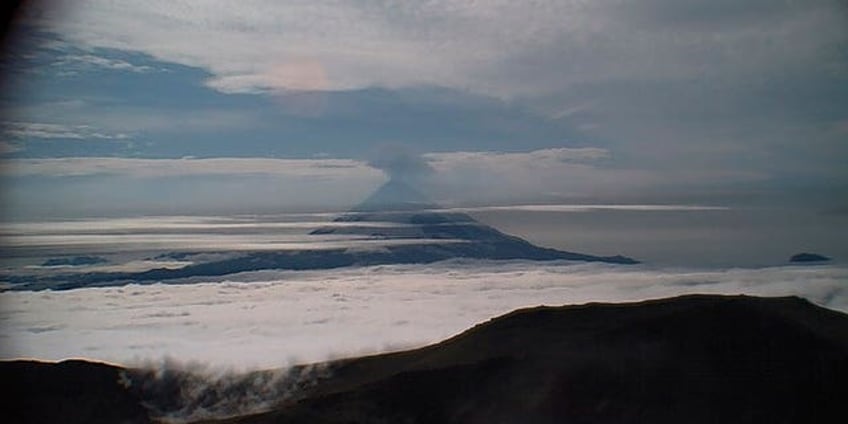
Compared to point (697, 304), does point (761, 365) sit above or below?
below

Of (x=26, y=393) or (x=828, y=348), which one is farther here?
(x=26, y=393)

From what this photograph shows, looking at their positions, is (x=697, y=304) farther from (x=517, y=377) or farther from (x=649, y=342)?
(x=517, y=377)

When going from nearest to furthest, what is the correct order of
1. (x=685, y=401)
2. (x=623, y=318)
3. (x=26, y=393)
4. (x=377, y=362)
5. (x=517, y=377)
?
(x=685, y=401) → (x=517, y=377) → (x=623, y=318) → (x=377, y=362) → (x=26, y=393)

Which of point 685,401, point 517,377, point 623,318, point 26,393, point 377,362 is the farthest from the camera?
point 26,393

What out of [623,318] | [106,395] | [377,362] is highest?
[623,318]

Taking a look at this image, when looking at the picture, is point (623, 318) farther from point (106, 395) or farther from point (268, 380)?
point (106, 395)

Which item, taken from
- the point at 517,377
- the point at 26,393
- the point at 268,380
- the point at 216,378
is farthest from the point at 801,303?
the point at 26,393

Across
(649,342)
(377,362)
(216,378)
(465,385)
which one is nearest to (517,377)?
(465,385)
